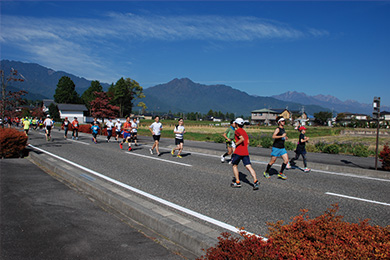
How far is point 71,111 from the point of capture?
8962 cm

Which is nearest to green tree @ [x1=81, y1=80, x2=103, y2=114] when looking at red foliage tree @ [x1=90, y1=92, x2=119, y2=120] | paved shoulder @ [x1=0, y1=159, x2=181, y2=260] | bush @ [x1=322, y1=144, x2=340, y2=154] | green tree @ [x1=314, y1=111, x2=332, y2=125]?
red foliage tree @ [x1=90, y1=92, x2=119, y2=120]

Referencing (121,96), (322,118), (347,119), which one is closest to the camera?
(121,96)

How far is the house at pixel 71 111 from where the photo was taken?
88562 mm

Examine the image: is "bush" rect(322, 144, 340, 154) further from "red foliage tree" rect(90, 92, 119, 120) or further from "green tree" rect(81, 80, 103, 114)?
"green tree" rect(81, 80, 103, 114)

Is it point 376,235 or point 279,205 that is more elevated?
point 376,235

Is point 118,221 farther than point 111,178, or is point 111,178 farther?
point 111,178

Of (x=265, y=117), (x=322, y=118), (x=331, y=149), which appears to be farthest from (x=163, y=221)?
(x=322, y=118)

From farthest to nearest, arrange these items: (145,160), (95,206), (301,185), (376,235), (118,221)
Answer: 1. (145,160)
2. (301,185)
3. (95,206)
4. (118,221)
5. (376,235)

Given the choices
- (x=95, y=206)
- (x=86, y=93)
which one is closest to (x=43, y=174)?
(x=95, y=206)

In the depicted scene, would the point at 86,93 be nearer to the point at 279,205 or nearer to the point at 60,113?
the point at 60,113

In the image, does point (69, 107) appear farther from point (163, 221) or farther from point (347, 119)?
point (347, 119)

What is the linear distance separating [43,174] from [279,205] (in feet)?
24.9

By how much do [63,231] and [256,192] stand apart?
4653 millimetres

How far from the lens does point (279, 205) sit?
6242 mm
